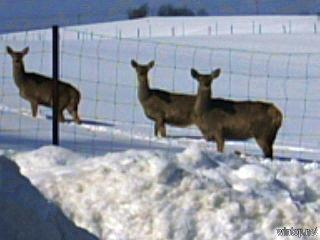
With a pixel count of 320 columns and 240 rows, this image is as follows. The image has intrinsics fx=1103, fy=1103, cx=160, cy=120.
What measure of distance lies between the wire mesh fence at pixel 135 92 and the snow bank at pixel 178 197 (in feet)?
16.5

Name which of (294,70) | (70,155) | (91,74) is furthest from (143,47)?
(70,155)

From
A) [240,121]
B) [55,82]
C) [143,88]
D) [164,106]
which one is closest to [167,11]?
[143,88]

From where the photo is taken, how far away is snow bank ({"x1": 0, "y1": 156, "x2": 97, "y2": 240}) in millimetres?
5887

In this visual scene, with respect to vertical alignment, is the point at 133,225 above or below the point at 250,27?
Result: above

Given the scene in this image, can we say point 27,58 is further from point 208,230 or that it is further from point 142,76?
point 208,230

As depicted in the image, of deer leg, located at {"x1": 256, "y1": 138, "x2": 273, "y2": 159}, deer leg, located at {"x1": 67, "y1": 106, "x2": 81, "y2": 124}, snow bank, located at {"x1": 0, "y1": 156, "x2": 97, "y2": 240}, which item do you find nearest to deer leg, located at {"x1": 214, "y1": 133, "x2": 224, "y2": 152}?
deer leg, located at {"x1": 256, "y1": 138, "x2": 273, "y2": 159}

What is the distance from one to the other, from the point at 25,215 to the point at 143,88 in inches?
521

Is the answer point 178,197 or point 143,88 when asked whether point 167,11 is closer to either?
point 143,88

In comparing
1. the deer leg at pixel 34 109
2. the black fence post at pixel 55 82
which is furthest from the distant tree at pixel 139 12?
the black fence post at pixel 55 82

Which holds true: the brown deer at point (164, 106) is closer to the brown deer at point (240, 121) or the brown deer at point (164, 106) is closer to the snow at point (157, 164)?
the snow at point (157, 164)

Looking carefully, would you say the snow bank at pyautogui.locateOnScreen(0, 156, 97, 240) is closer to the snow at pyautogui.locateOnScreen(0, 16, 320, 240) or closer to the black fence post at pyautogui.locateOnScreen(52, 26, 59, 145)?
the snow at pyautogui.locateOnScreen(0, 16, 320, 240)

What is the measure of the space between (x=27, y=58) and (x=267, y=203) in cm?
2771

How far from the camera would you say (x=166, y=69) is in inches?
1405

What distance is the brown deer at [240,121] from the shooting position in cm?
1611
